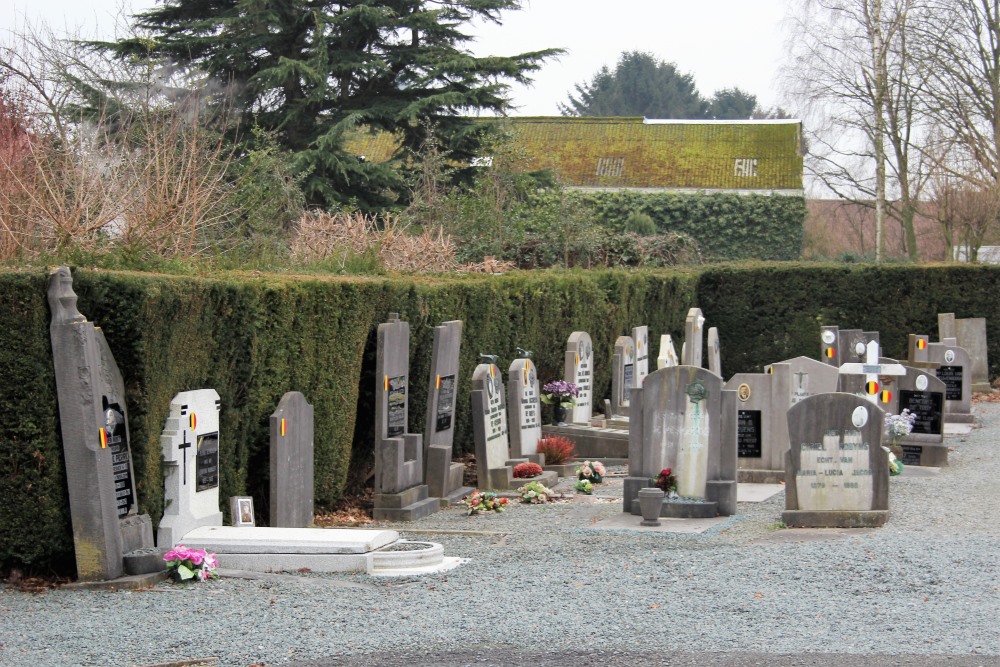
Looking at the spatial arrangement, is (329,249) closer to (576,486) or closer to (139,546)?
(576,486)

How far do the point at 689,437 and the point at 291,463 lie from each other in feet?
11.5

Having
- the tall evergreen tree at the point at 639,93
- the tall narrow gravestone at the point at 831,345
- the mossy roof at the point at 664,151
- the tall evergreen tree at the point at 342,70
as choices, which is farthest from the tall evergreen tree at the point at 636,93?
the tall narrow gravestone at the point at 831,345

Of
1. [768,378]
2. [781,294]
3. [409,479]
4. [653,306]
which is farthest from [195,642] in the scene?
[781,294]

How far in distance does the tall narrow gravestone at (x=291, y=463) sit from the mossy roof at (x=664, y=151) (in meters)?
29.8

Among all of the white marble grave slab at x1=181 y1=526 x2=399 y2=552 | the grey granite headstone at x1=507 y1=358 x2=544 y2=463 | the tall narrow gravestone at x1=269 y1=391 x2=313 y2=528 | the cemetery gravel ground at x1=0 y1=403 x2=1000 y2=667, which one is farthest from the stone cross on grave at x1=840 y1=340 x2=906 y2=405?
the white marble grave slab at x1=181 y1=526 x2=399 y2=552

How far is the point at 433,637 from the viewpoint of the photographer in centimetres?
612

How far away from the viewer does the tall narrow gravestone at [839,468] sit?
9.57 metres

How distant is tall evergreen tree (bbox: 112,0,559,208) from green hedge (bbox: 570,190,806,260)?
11.7 metres

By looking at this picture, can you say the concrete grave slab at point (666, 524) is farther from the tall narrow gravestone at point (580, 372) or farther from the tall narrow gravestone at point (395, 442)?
the tall narrow gravestone at point (580, 372)

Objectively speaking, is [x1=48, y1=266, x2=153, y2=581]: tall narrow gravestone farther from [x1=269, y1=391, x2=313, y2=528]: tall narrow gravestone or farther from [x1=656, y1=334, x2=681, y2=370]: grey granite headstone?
[x1=656, y1=334, x2=681, y2=370]: grey granite headstone

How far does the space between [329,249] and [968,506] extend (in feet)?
28.7

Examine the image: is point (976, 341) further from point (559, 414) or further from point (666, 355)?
point (559, 414)

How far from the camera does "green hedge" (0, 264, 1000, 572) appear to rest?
721cm

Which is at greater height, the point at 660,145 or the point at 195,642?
the point at 660,145
